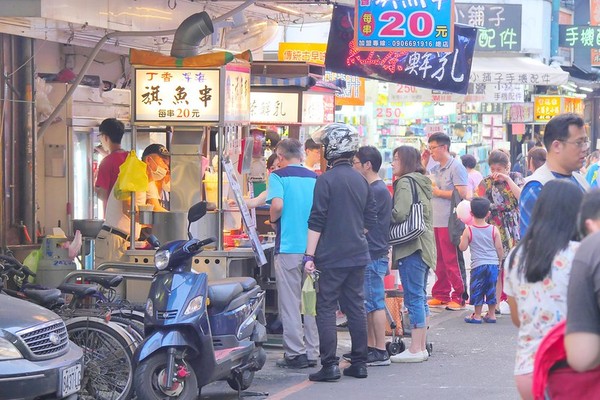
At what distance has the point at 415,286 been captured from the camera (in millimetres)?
10203

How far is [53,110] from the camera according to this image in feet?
40.3

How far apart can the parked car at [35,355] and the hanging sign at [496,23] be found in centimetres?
1805

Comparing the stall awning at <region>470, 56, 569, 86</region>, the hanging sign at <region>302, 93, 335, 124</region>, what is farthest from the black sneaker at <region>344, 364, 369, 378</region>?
the stall awning at <region>470, 56, 569, 86</region>

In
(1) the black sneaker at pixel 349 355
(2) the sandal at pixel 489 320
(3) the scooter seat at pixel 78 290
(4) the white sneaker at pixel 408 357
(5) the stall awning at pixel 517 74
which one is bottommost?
(2) the sandal at pixel 489 320

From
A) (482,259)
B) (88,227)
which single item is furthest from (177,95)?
(482,259)

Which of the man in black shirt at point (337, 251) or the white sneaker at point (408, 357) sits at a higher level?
the man in black shirt at point (337, 251)

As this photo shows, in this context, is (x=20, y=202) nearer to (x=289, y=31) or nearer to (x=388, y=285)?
(x=388, y=285)

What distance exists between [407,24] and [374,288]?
378cm

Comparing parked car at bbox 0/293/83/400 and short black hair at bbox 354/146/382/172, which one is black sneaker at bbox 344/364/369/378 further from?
parked car at bbox 0/293/83/400

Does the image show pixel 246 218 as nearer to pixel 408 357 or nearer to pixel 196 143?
pixel 196 143

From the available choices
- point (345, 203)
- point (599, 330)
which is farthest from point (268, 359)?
point (599, 330)

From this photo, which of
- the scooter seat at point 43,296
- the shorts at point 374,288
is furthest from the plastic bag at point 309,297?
the scooter seat at point 43,296

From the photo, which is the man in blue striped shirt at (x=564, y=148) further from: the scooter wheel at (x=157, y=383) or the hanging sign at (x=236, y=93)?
the hanging sign at (x=236, y=93)

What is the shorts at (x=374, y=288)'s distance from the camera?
10.0m
